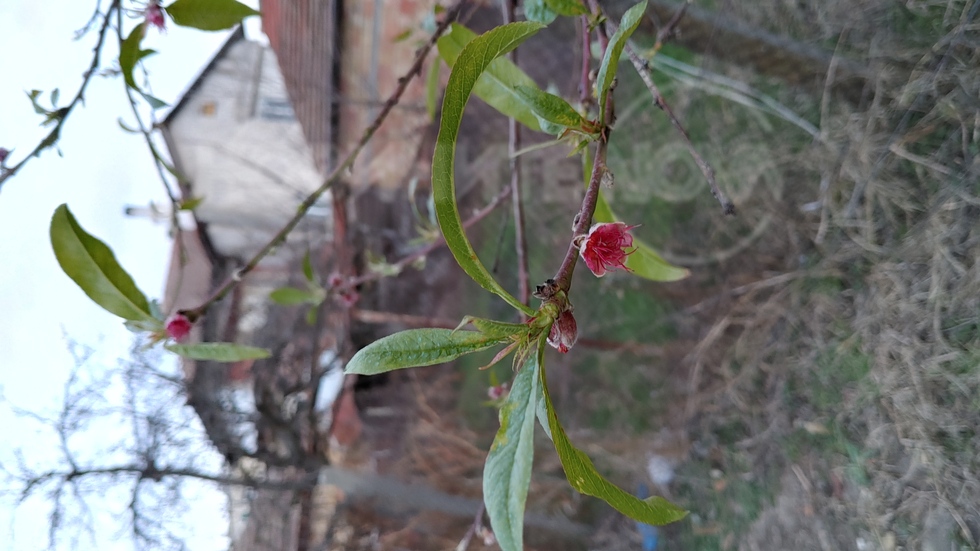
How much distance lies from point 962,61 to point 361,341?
2253mm

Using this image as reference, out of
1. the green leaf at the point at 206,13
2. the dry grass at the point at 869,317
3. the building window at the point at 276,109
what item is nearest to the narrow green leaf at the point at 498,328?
the green leaf at the point at 206,13

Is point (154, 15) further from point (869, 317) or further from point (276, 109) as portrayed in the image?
point (276, 109)

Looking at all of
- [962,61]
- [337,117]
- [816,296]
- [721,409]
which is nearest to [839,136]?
[962,61]

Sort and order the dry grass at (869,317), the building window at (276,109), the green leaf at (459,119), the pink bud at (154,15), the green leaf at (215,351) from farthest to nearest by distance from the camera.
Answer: the building window at (276,109), the dry grass at (869,317), the pink bud at (154,15), the green leaf at (215,351), the green leaf at (459,119)

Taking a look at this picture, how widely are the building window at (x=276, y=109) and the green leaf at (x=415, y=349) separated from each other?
2.58 m

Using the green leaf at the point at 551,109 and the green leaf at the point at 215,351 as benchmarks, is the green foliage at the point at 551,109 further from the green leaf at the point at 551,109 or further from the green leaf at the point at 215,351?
the green leaf at the point at 215,351

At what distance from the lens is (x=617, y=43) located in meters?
0.42

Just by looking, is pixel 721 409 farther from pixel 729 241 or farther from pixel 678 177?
pixel 678 177

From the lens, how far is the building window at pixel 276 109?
273 cm

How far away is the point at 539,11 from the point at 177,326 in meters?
0.57

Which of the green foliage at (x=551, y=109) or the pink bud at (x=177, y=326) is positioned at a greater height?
the pink bud at (x=177, y=326)

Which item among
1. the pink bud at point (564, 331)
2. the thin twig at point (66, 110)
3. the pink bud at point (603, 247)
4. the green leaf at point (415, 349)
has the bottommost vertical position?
the pink bud at point (564, 331)

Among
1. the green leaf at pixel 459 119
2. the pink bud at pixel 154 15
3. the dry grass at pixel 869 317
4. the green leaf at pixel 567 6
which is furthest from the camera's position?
the dry grass at pixel 869 317

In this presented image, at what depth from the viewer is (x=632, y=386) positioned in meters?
2.23
